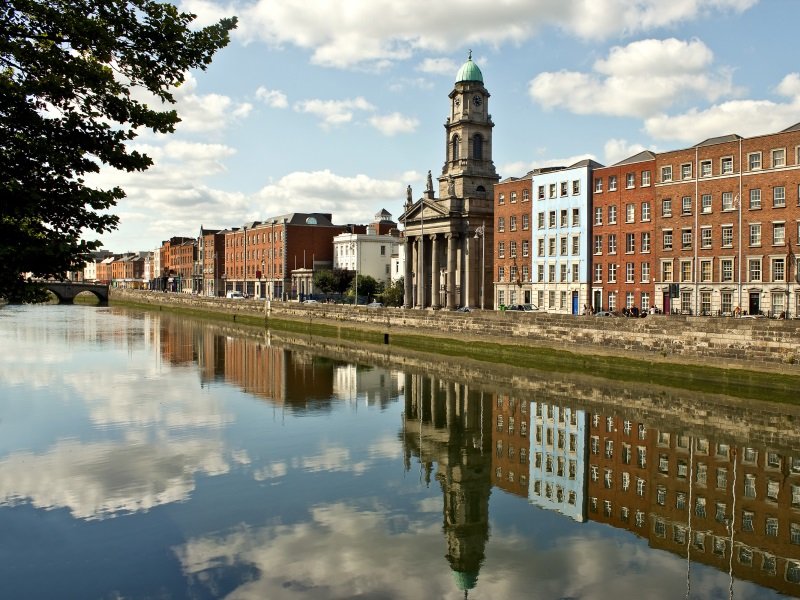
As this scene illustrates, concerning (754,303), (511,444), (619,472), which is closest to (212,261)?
(754,303)

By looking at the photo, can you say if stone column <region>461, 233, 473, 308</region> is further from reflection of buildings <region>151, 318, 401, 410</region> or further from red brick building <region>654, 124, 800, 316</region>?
red brick building <region>654, 124, 800, 316</region>

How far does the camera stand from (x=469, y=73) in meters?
84.4

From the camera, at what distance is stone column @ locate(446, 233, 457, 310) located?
8306 centimetres

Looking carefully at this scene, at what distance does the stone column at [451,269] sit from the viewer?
83062 millimetres

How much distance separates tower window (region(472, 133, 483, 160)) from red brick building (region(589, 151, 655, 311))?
24.3 m

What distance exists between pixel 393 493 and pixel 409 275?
237 ft

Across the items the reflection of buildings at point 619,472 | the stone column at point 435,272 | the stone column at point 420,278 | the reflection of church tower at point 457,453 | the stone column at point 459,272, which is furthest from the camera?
the stone column at point 420,278

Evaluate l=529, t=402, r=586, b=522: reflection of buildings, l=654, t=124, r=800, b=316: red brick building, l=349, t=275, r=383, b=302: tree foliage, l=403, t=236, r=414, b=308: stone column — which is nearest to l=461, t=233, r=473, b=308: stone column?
l=403, t=236, r=414, b=308: stone column

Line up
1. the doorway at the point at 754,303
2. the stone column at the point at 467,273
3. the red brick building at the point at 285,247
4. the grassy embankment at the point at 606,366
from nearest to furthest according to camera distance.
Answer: the grassy embankment at the point at 606,366 → the doorway at the point at 754,303 → the stone column at the point at 467,273 → the red brick building at the point at 285,247

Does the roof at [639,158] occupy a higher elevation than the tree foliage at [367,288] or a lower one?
higher

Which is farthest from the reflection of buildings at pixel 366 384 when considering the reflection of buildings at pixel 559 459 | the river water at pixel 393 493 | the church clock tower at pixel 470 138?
the church clock tower at pixel 470 138

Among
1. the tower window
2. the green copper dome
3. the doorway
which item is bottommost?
the doorway

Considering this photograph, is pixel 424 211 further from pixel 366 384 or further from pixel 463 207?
pixel 366 384

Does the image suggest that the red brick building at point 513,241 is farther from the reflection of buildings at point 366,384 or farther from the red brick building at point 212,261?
the red brick building at point 212,261
